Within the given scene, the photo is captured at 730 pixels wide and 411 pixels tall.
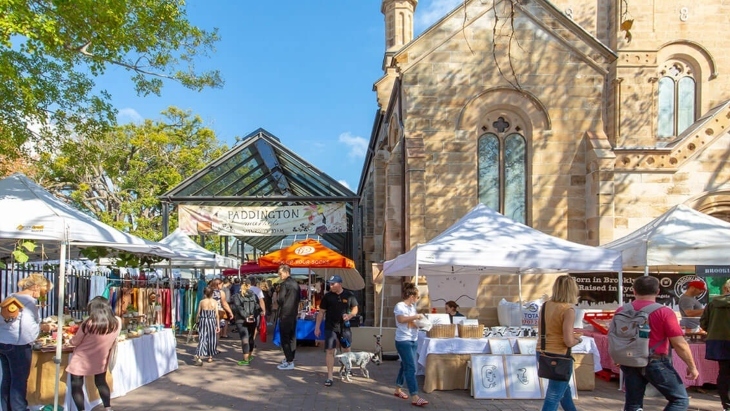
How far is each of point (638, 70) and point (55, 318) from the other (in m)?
20.1

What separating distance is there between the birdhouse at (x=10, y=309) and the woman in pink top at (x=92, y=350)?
666mm

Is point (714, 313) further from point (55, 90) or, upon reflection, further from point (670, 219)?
point (55, 90)

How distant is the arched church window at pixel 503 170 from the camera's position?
50.4 ft

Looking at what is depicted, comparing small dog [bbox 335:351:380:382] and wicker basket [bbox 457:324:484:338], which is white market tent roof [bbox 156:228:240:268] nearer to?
small dog [bbox 335:351:380:382]

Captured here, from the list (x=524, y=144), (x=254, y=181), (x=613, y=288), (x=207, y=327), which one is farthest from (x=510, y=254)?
(x=254, y=181)

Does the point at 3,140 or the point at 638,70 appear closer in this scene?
the point at 3,140

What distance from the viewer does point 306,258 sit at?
13914mm

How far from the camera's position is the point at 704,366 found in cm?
908

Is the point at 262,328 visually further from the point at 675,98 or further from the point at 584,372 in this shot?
the point at 675,98

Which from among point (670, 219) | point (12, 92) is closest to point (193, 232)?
point (12, 92)

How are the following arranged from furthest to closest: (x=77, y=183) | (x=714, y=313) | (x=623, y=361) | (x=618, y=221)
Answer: (x=77, y=183) → (x=618, y=221) → (x=714, y=313) → (x=623, y=361)

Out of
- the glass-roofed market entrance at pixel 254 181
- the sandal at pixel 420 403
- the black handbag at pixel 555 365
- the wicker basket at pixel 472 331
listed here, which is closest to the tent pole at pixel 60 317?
the sandal at pixel 420 403

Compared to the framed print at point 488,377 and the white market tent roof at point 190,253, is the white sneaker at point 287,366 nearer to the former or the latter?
the framed print at point 488,377

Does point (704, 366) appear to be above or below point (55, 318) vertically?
below
